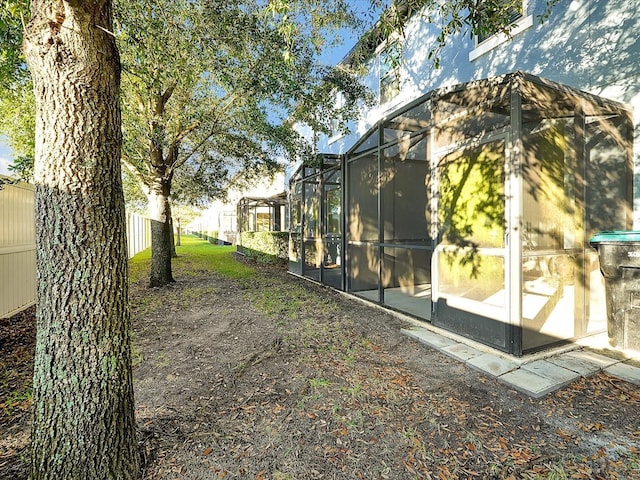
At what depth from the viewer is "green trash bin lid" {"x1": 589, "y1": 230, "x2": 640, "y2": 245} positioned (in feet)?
11.6

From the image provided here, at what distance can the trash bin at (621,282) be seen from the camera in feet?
11.8

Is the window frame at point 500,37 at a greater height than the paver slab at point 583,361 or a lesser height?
greater

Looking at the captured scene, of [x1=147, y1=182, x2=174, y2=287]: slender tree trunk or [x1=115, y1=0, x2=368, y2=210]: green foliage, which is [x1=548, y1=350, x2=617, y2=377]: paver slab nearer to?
[x1=115, y1=0, x2=368, y2=210]: green foliage

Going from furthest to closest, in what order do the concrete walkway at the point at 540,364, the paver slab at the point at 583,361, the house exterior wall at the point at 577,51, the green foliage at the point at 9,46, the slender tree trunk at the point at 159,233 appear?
the slender tree trunk at the point at 159,233 < the house exterior wall at the point at 577,51 < the paver slab at the point at 583,361 < the green foliage at the point at 9,46 < the concrete walkway at the point at 540,364

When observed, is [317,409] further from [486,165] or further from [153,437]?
[486,165]

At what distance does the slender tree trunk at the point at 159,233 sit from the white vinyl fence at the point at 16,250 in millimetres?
2339

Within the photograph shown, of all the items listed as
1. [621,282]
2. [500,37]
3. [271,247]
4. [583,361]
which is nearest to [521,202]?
[621,282]

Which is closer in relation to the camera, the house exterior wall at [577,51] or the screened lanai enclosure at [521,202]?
the screened lanai enclosure at [521,202]

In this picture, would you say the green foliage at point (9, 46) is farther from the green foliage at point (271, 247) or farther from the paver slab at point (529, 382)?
the green foliage at point (271, 247)

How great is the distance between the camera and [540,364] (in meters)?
3.50

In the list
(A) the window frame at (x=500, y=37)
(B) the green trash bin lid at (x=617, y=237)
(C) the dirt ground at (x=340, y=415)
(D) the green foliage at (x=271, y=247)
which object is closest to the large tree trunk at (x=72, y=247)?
(C) the dirt ground at (x=340, y=415)

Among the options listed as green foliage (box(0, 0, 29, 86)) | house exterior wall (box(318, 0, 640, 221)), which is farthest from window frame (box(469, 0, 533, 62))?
green foliage (box(0, 0, 29, 86))

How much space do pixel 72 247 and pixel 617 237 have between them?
204 inches

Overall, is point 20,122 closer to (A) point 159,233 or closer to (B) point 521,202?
(A) point 159,233
